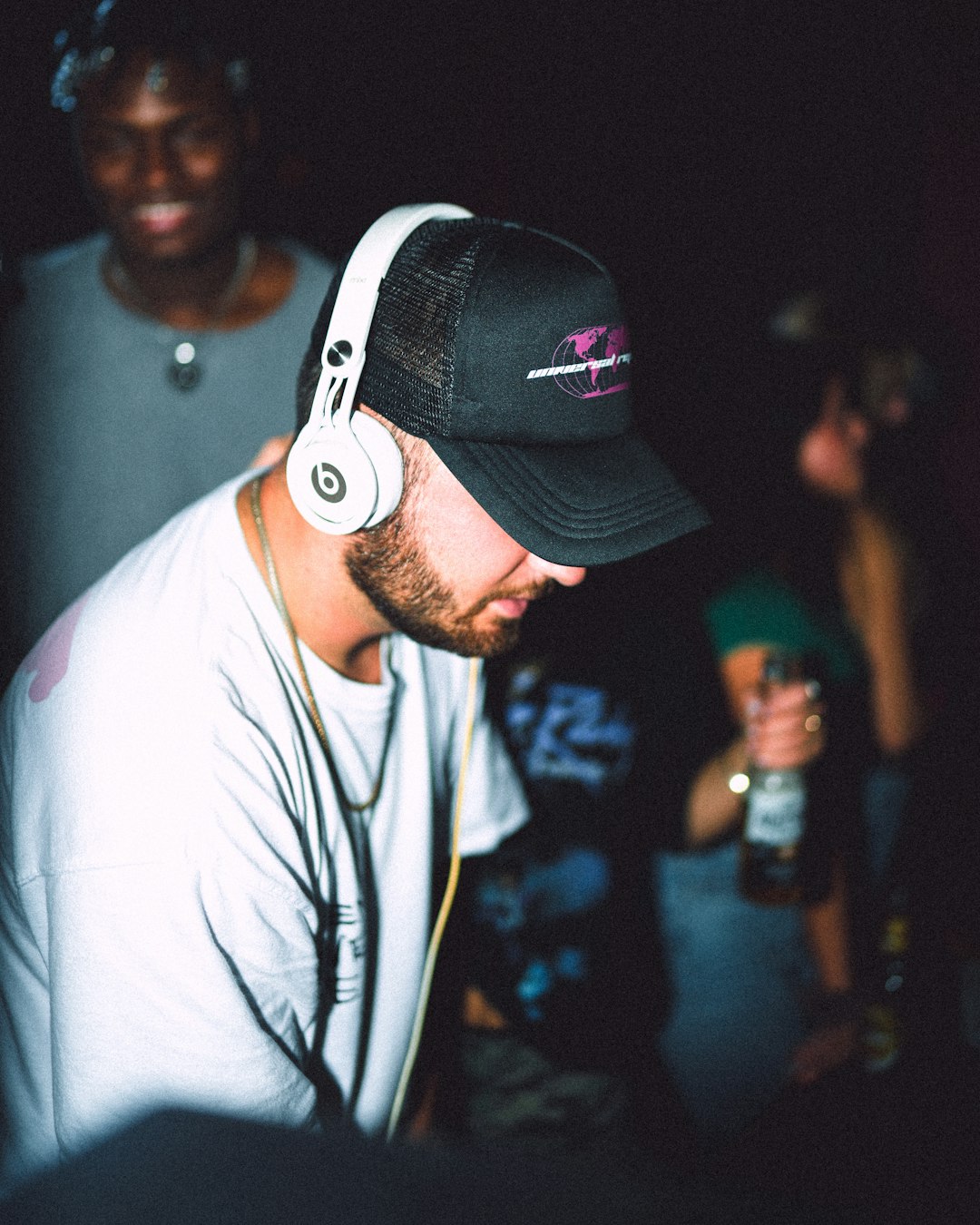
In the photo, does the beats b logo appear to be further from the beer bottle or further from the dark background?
the dark background

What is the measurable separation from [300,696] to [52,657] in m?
0.27

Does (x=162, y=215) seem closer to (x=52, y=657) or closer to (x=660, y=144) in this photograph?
(x=52, y=657)

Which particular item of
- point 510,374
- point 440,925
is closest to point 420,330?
point 510,374

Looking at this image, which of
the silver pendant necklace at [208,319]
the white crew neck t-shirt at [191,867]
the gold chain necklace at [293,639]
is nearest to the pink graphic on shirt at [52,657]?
the white crew neck t-shirt at [191,867]

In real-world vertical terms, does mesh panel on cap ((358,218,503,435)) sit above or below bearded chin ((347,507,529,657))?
above

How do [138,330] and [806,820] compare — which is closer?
[806,820]

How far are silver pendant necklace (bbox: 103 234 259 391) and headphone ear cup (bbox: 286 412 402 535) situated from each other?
0.97 m

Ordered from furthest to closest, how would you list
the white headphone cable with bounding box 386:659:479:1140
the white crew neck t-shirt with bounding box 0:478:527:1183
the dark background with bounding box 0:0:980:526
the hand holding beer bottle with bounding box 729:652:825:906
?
the dark background with bounding box 0:0:980:526 < the hand holding beer bottle with bounding box 729:652:825:906 < the white headphone cable with bounding box 386:659:479:1140 < the white crew neck t-shirt with bounding box 0:478:527:1183

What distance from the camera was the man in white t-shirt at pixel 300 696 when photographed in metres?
0.88

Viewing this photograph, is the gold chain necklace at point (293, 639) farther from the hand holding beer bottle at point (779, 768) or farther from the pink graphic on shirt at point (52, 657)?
the hand holding beer bottle at point (779, 768)

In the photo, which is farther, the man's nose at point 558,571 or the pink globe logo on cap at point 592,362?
the man's nose at point 558,571

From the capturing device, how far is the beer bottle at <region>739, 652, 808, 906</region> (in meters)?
1.62

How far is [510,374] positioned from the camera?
1007 mm

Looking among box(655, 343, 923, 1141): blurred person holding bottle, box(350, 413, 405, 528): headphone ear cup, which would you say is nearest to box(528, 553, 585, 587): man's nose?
box(350, 413, 405, 528): headphone ear cup
